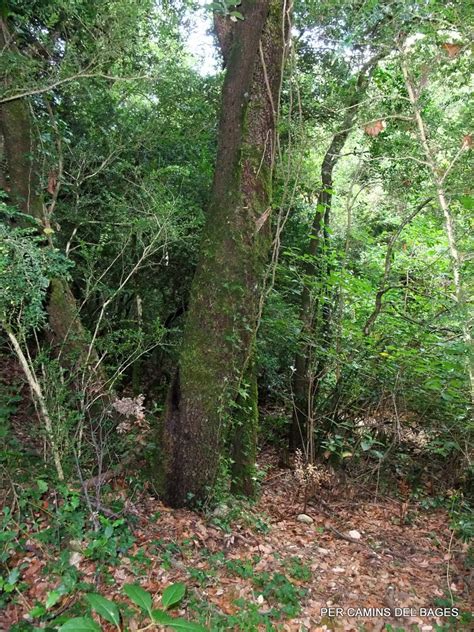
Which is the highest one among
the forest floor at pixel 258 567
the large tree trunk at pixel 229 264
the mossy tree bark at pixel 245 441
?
the large tree trunk at pixel 229 264

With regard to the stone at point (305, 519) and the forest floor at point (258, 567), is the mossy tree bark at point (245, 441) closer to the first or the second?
the forest floor at point (258, 567)

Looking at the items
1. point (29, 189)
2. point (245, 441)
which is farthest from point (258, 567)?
point (29, 189)

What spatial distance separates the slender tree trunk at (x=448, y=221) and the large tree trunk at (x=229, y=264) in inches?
47.0

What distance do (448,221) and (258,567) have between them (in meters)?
2.89

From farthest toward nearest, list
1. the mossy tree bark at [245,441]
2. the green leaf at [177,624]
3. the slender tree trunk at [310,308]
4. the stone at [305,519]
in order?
the slender tree trunk at [310,308]
the stone at [305,519]
the mossy tree bark at [245,441]
the green leaf at [177,624]

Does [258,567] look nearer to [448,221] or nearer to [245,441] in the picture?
[245,441]

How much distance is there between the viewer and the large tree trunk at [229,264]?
3328mm

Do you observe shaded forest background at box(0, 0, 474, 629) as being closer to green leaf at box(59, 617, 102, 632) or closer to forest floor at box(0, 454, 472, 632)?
forest floor at box(0, 454, 472, 632)

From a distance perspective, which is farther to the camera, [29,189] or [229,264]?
[29,189]

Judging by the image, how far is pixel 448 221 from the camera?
2934 mm

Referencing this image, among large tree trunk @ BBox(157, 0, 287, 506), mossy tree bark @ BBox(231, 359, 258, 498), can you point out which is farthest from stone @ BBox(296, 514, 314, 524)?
large tree trunk @ BBox(157, 0, 287, 506)

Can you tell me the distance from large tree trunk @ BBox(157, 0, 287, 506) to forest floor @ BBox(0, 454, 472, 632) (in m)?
0.41

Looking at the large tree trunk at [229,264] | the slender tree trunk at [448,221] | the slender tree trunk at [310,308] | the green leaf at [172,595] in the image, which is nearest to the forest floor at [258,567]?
the large tree trunk at [229,264]

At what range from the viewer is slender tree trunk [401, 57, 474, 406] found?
283 cm
